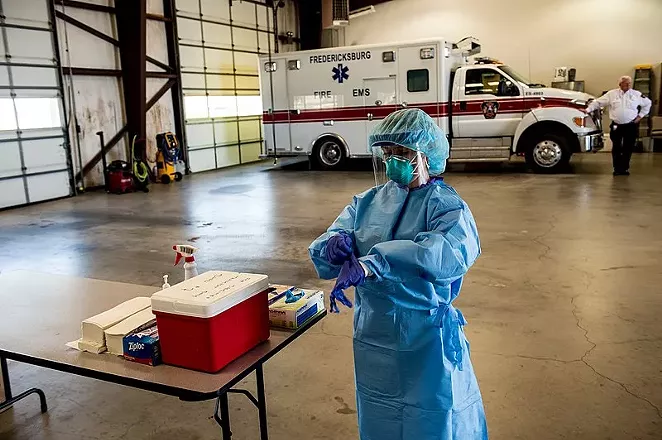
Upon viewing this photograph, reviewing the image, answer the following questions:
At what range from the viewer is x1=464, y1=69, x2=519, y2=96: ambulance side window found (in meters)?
11.8

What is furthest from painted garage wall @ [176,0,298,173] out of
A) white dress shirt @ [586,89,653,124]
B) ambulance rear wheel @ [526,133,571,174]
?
white dress shirt @ [586,89,653,124]

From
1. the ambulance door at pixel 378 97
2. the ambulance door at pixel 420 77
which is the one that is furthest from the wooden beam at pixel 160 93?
the ambulance door at pixel 420 77

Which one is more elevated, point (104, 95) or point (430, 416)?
point (104, 95)

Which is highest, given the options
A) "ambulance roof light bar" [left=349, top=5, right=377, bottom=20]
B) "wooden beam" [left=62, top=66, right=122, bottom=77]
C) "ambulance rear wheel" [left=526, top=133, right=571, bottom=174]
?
"ambulance roof light bar" [left=349, top=5, right=377, bottom=20]

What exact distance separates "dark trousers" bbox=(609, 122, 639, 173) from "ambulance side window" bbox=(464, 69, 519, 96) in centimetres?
207

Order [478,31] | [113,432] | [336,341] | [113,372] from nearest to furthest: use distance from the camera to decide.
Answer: [113,372] → [113,432] → [336,341] → [478,31]

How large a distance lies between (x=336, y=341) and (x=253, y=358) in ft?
6.84

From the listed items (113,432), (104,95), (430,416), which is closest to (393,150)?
(430,416)

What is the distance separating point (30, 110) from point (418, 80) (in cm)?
775

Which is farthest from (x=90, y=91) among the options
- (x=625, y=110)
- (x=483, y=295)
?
(x=625, y=110)

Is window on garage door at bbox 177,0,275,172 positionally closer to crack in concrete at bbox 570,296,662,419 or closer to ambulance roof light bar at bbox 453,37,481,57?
ambulance roof light bar at bbox 453,37,481,57

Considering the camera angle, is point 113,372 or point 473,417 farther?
point 473,417

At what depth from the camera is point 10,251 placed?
728 cm

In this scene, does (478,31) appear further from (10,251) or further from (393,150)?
(393,150)
